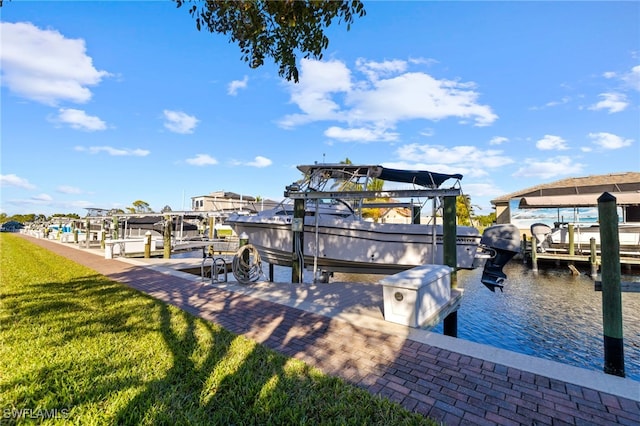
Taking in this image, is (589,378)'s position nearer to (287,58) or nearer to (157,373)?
(157,373)

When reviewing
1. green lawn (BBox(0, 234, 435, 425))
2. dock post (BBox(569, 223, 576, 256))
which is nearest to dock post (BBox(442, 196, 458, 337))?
green lawn (BBox(0, 234, 435, 425))

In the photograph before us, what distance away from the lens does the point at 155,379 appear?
2.95 metres

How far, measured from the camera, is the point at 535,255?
17.0 meters

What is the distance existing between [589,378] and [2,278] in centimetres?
1160

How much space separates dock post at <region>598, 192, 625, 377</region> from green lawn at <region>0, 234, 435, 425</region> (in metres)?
2.94

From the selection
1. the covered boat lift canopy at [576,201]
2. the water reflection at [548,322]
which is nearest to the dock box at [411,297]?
the water reflection at [548,322]

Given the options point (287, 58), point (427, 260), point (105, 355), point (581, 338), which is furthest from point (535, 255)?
point (105, 355)

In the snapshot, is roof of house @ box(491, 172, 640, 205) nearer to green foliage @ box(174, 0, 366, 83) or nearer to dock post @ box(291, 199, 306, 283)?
dock post @ box(291, 199, 306, 283)

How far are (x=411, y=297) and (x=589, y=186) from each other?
2895cm

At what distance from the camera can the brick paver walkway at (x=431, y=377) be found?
2520 mm

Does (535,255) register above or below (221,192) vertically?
below

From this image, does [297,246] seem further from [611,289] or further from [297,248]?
[611,289]

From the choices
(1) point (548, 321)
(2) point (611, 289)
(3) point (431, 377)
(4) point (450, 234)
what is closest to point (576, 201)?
(1) point (548, 321)

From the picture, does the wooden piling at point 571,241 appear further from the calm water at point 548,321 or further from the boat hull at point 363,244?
the boat hull at point 363,244
